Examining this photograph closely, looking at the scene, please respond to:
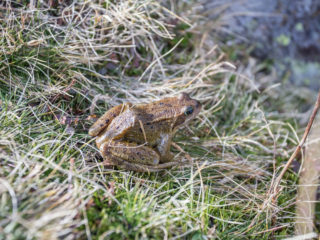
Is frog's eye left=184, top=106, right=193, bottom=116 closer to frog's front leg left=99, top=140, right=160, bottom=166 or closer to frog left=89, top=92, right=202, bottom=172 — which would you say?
frog left=89, top=92, right=202, bottom=172

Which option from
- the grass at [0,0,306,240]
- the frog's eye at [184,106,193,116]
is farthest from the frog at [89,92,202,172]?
the grass at [0,0,306,240]

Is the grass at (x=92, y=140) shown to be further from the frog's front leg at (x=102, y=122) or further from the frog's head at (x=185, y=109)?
the frog's head at (x=185, y=109)

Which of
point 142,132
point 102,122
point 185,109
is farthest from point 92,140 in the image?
point 185,109

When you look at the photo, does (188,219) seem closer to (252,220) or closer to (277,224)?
(252,220)

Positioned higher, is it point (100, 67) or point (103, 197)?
point (100, 67)

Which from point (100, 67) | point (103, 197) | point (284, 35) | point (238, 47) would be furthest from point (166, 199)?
point (284, 35)

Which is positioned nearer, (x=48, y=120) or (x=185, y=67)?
(x=48, y=120)

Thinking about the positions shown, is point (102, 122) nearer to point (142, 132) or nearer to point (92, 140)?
point (92, 140)

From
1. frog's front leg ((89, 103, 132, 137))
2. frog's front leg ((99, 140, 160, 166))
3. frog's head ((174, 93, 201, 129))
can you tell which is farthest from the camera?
frog's head ((174, 93, 201, 129))
